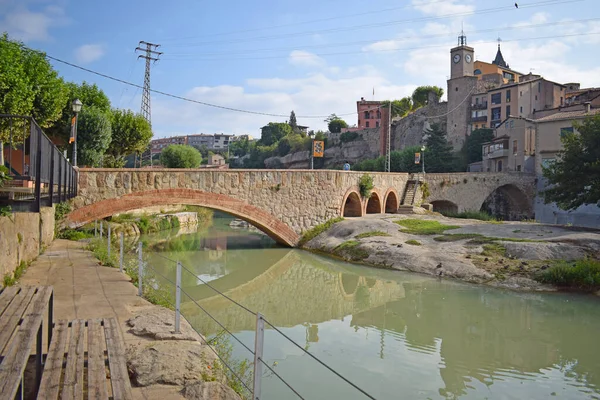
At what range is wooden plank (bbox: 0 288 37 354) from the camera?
3.71m

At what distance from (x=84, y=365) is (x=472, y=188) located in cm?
3764

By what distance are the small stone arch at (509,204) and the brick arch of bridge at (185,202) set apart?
24459 mm

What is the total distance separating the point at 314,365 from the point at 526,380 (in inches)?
147

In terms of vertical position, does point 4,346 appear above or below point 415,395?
above

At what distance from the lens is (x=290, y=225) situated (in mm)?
24500

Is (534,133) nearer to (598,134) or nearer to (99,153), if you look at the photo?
(598,134)

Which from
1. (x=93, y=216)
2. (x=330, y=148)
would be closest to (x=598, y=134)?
(x=93, y=216)

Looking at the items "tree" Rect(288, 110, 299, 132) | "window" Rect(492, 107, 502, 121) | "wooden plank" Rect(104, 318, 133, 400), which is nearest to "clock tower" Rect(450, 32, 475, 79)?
"window" Rect(492, 107, 502, 121)

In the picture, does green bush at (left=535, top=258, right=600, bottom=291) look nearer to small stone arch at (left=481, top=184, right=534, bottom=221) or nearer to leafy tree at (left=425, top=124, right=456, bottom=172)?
small stone arch at (left=481, top=184, right=534, bottom=221)

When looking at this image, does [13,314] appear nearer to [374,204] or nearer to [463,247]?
[463,247]

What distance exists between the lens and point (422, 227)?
24172 mm

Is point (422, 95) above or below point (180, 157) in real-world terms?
above

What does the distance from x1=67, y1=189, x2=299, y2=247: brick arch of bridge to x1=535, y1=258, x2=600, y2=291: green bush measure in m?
11.9

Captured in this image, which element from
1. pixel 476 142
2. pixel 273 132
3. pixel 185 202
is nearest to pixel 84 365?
pixel 185 202
